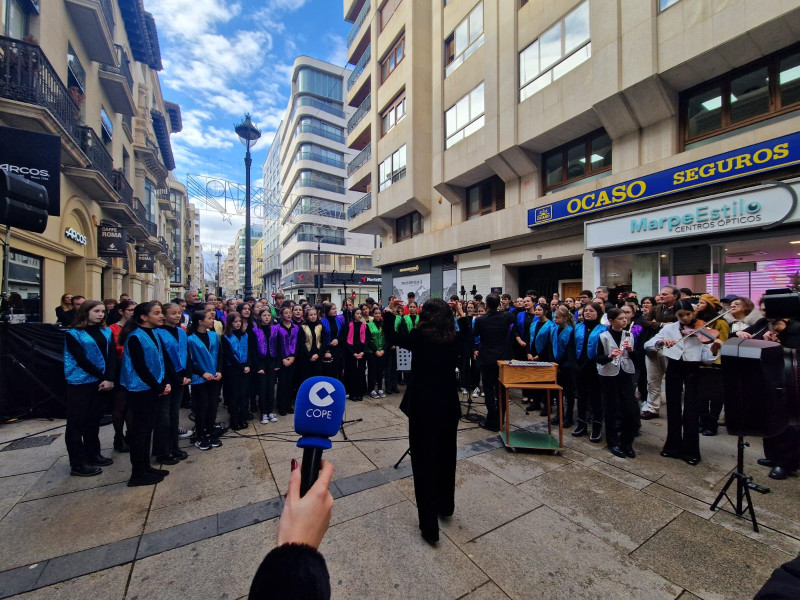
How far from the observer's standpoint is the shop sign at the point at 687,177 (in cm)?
760

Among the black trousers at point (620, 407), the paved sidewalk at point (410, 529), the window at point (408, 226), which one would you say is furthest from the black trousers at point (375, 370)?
the window at point (408, 226)

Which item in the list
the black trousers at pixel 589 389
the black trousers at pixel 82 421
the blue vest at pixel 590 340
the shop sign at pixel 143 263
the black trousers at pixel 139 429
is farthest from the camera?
the shop sign at pixel 143 263

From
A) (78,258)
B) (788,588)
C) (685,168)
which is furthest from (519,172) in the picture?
(78,258)

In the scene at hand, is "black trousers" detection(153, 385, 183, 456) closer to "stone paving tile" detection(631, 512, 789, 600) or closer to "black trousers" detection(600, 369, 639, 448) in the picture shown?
"stone paving tile" detection(631, 512, 789, 600)

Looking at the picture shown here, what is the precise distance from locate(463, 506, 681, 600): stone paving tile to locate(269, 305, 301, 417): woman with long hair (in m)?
4.69

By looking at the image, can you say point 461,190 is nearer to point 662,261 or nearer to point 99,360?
point 662,261

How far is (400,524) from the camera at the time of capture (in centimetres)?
328

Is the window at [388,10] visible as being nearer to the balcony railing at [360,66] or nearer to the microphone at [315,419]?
the balcony railing at [360,66]

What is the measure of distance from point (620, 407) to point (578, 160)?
428 inches

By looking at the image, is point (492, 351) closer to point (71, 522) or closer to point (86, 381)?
point (71, 522)

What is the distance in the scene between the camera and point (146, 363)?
4.14 metres

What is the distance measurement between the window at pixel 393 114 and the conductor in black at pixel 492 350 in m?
A: 18.3

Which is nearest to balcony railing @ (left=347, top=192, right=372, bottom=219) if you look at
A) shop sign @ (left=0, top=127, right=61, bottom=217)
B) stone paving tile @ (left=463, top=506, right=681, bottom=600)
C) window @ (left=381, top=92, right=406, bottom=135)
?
window @ (left=381, top=92, right=406, bottom=135)

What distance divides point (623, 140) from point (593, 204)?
2204 mm
